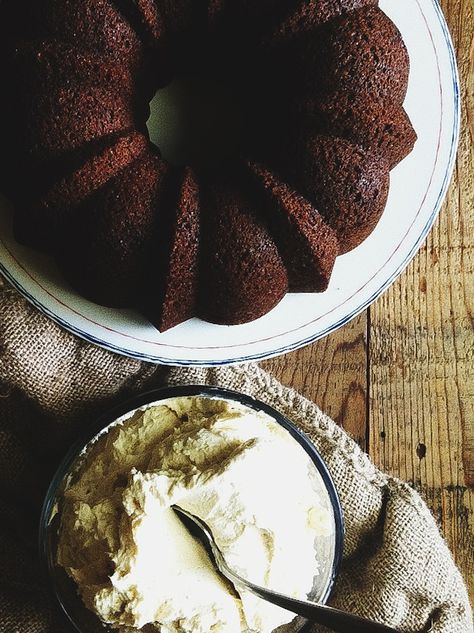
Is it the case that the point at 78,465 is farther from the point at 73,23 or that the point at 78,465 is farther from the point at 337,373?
Result: the point at 73,23

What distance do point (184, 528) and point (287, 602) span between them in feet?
0.65

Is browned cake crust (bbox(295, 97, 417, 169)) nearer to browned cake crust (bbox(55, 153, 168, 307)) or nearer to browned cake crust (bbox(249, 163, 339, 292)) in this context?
browned cake crust (bbox(249, 163, 339, 292))

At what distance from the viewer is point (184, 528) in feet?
4.54

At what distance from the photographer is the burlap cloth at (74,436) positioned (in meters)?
1.54

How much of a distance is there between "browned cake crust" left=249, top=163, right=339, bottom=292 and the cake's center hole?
20 cm

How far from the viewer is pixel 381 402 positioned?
1.70m

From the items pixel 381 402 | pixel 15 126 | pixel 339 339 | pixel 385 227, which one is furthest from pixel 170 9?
pixel 381 402

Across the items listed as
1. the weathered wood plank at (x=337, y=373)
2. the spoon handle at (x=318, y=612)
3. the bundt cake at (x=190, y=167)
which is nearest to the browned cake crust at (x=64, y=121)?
the bundt cake at (x=190, y=167)

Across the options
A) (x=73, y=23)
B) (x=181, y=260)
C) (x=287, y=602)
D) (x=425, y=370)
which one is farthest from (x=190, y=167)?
(x=287, y=602)

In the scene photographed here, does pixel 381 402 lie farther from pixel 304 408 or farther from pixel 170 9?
pixel 170 9

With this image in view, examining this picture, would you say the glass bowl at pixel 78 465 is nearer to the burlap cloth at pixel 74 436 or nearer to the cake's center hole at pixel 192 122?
the burlap cloth at pixel 74 436

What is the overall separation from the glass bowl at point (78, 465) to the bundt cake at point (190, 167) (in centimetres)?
14

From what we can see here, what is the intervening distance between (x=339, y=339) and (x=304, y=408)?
0.53 ft

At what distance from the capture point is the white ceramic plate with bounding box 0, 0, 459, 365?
5.11ft
